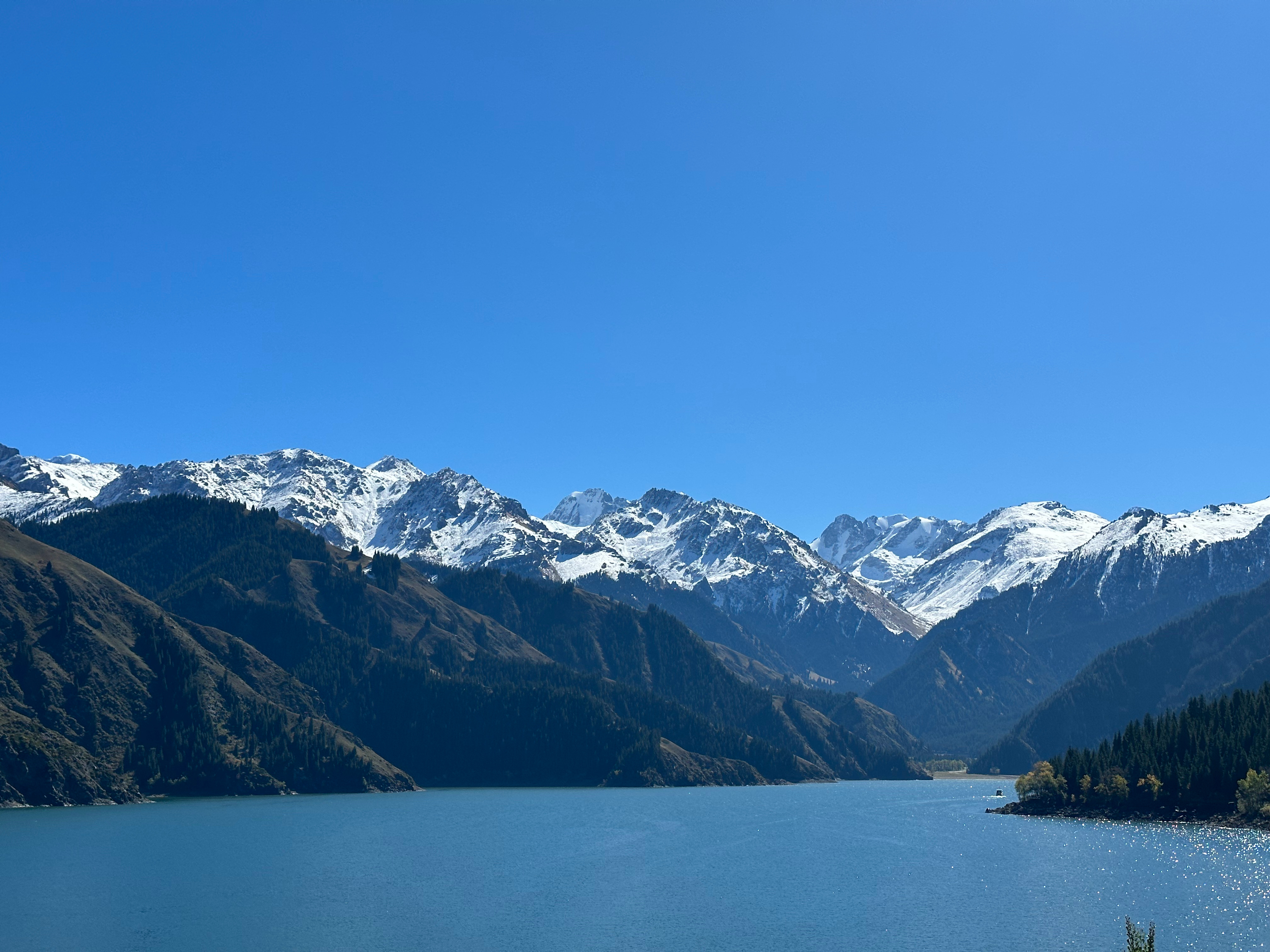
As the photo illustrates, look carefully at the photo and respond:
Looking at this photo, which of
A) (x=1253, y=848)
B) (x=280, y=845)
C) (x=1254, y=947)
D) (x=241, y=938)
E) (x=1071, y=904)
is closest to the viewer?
(x=1254, y=947)

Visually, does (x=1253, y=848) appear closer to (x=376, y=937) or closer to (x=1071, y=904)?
(x=1071, y=904)

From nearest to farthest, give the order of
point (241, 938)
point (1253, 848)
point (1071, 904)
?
point (241, 938) → point (1071, 904) → point (1253, 848)

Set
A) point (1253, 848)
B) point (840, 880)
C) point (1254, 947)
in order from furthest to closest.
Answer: point (1253, 848)
point (840, 880)
point (1254, 947)

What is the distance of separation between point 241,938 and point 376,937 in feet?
42.9

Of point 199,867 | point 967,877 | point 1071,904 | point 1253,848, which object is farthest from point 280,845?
point 1253,848

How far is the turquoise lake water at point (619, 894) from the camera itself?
112062 millimetres

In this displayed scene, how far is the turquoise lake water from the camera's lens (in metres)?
112

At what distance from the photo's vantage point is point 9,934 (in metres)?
112

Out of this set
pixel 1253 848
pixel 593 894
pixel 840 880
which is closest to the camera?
pixel 593 894

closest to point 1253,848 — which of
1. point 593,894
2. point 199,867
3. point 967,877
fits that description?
point 967,877

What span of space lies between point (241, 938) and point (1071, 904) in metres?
89.8

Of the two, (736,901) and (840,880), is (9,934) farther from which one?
(840,880)

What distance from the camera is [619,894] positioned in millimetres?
141250

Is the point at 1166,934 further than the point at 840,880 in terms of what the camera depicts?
No
